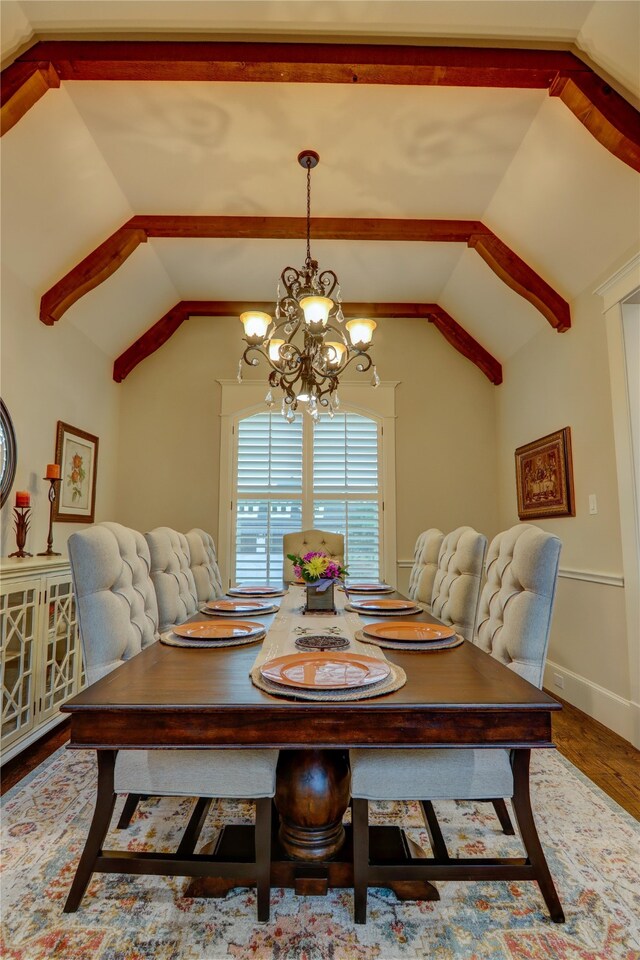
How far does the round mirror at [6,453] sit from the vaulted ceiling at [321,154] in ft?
2.95

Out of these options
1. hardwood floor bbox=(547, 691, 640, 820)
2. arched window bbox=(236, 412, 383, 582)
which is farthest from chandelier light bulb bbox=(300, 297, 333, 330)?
arched window bbox=(236, 412, 383, 582)

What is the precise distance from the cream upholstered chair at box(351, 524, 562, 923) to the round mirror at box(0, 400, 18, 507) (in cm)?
256

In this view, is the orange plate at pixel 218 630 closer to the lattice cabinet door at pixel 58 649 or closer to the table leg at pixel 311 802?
the table leg at pixel 311 802

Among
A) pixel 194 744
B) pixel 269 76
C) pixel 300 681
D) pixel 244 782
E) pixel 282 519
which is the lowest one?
pixel 244 782

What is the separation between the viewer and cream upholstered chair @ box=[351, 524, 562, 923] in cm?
128

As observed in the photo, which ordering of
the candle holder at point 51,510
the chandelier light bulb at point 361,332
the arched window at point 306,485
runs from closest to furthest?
the chandelier light bulb at point 361,332 < the candle holder at point 51,510 < the arched window at point 306,485

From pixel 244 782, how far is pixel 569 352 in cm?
323

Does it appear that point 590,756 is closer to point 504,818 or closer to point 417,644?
point 504,818

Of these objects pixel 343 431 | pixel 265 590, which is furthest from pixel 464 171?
pixel 265 590

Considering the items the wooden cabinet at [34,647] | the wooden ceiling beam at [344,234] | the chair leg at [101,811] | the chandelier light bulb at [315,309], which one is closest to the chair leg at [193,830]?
the chair leg at [101,811]

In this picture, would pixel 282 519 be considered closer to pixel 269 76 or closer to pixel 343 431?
pixel 343 431

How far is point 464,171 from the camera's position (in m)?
3.00

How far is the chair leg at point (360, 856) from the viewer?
49.9 inches

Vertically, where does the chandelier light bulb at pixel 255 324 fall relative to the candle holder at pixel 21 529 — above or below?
above
